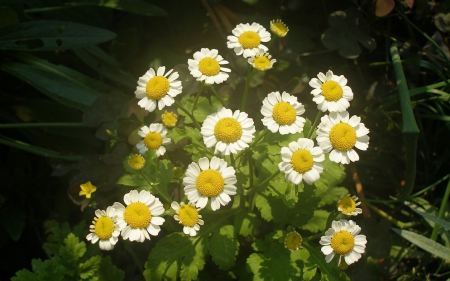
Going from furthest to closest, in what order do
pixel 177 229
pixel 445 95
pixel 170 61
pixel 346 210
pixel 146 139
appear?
pixel 170 61 → pixel 445 95 → pixel 177 229 → pixel 146 139 → pixel 346 210

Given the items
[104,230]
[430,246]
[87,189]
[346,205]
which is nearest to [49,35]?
[87,189]

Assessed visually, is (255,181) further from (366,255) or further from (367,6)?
(367,6)

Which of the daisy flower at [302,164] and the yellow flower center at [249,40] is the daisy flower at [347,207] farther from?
the yellow flower center at [249,40]

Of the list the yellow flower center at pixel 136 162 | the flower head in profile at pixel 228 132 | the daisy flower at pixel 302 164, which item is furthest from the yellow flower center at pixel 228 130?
the yellow flower center at pixel 136 162

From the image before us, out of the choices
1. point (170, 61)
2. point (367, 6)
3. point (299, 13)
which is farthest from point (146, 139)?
point (367, 6)

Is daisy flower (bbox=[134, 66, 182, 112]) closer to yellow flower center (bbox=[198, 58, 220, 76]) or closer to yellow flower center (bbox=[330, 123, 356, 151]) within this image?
yellow flower center (bbox=[198, 58, 220, 76])

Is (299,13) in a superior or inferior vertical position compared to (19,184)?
superior
